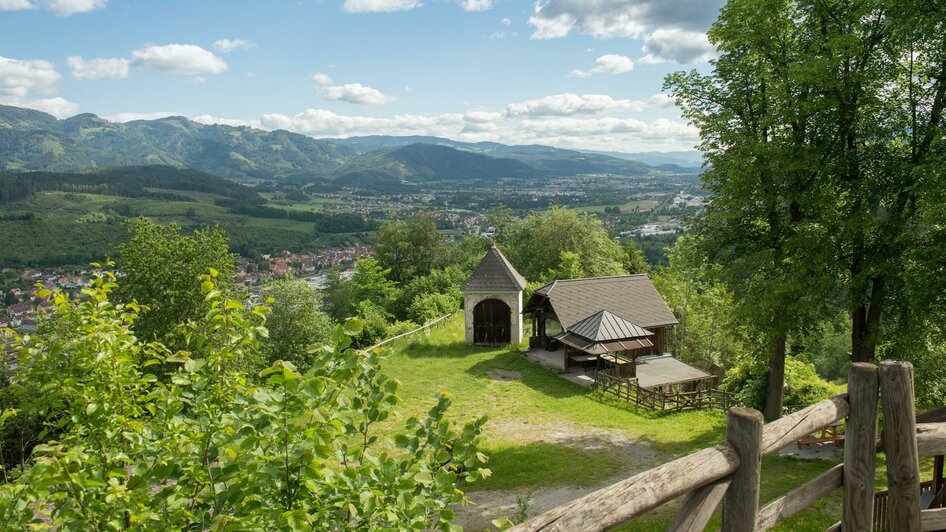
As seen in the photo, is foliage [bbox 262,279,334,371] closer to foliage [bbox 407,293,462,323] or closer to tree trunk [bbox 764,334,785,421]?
foliage [bbox 407,293,462,323]

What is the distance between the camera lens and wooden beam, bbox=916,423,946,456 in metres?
3.98

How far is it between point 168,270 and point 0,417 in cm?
2353

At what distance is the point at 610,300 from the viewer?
26.4m

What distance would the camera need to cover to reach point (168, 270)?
24.2 meters

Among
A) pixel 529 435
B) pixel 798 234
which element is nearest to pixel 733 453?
pixel 798 234

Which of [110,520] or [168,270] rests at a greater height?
[110,520]

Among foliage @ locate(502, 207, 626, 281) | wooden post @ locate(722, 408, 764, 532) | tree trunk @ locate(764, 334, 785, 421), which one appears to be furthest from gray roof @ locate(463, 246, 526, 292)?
wooden post @ locate(722, 408, 764, 532)

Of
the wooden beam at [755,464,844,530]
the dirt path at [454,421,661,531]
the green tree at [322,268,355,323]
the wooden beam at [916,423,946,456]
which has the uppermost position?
the wooden beam at [916,423,946,456]

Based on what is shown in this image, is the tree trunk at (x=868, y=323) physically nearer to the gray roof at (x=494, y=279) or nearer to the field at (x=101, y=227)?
the gray roof at (x=494, y=279)

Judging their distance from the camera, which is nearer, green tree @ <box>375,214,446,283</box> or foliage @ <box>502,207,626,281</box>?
foliage @ <box>502,207,626,281</box>

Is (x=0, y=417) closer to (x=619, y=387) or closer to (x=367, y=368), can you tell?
(x=367, y=368)

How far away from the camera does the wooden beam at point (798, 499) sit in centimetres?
358

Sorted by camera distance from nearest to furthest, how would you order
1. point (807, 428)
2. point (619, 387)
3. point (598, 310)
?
point (807, 428)
point (619, 387)
point (598, 310)

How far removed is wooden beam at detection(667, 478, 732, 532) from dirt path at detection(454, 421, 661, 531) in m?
6.15
